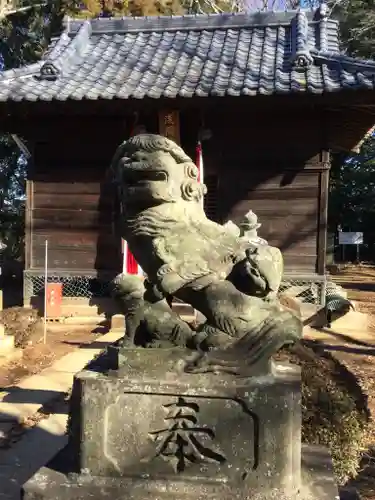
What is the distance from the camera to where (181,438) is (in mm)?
2352

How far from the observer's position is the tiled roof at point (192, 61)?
8664mm

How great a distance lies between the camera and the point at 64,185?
1055 centimetres

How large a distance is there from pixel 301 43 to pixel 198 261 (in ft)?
27.2

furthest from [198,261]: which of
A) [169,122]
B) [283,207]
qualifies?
[283,207]

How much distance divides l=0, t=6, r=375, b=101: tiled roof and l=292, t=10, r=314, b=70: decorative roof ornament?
2 cm

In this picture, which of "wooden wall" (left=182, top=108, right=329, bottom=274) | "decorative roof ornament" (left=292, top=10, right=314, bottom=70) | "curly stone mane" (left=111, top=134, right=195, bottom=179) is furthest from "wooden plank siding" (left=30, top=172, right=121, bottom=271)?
"curly stone mane" (left=111, top=134, right=195, bottom=179)

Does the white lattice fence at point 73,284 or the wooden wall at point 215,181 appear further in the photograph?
the white lattice fence at point 73,284

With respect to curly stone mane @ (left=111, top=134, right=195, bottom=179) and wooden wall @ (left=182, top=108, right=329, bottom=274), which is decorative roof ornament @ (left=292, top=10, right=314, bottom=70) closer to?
wooden wall @ (left=182, top=108, right=329, bottom=274)

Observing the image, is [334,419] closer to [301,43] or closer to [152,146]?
[152,146]

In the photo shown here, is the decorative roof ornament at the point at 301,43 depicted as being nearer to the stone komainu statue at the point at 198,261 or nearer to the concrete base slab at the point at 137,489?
the stone komainu statue at the point at 198,261

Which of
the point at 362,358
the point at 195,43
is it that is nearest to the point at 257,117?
the point at 195,43

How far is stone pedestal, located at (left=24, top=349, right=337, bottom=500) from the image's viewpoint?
7.54 ft

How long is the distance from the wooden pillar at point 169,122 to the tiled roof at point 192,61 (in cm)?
47

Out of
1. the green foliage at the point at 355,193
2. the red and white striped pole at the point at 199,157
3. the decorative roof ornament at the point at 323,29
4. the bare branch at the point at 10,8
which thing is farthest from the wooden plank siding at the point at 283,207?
the green foliage at the point at 355,193
